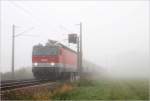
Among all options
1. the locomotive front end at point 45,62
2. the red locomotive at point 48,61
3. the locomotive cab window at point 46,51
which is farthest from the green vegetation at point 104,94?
the locomotive cab window at point 46,51

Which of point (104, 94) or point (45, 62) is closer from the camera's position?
point (104, 94)

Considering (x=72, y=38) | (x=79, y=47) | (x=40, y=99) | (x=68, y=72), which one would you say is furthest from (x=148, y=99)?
(x=72, y=38)

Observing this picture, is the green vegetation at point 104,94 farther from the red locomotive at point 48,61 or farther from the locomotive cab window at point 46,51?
the locomotive cab window at point 46,51

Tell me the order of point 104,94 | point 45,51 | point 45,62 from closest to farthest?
1. point 104,94
2. point 45,62
3. point 45,51

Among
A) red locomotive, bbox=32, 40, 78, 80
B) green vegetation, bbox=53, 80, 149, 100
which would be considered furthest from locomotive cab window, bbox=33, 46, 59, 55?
green vegetation, bbox=53, 80, 149, 100

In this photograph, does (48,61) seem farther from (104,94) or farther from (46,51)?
(104,94)

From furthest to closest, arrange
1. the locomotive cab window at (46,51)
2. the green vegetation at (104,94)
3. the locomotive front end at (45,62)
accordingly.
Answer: the locomotive cab window at (46,51) < the locomotive front end at (45,62) < the green vegetation at (104,94)

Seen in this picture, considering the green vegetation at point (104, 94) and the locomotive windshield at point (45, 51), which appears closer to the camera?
the green vegetation at point (104, 94)

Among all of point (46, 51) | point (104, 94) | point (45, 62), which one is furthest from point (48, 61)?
point (104, 94)

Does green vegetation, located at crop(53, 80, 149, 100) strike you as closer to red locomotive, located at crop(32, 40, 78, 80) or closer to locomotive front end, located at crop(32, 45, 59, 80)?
red locomotive, located at crop(32, 40, 78, 80)

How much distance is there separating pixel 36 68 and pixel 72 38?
1075 cm

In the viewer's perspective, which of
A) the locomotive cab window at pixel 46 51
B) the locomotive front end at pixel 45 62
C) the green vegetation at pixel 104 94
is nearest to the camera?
the green vegetation at pixel 104 94

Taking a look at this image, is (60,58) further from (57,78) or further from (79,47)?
(79,47)

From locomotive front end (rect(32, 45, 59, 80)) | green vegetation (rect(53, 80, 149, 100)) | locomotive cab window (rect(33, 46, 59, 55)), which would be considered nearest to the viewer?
green vegetation (rect(53, 80, 149, 100))
